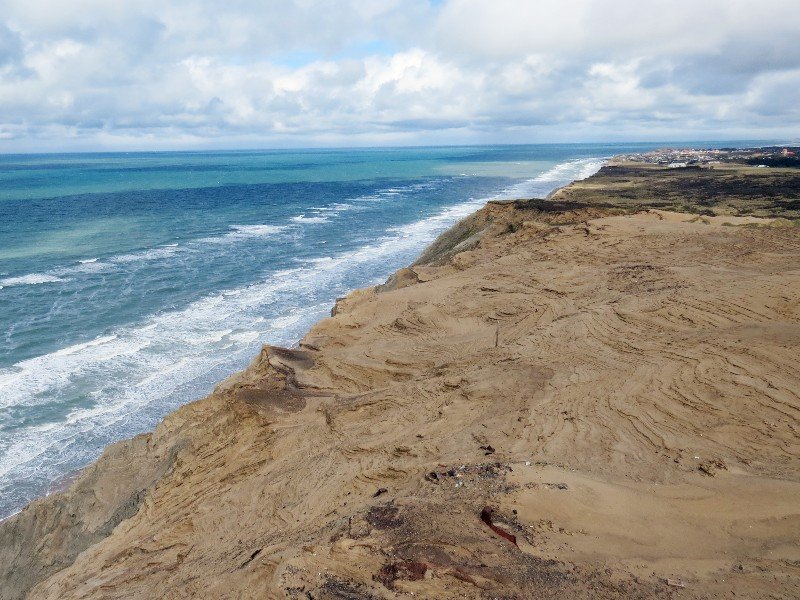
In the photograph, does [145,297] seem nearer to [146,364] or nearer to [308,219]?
[146,364]

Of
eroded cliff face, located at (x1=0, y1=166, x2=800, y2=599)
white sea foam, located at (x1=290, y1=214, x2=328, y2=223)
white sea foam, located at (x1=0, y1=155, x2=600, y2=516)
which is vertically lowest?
white sea foam, located at (x1=0, y1=155, x2=600, y2=516)

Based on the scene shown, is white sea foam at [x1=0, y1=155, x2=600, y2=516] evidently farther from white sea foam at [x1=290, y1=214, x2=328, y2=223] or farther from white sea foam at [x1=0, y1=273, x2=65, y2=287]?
white sea foam at [x1=290, y1=214, x2=328, y2=223]

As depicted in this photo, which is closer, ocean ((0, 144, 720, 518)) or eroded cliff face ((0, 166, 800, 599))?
eroded cliff face ((0, 166, 800, 599))

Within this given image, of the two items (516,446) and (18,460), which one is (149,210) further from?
(516,446)

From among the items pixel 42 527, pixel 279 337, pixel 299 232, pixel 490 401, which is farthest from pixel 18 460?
pixel 299 232

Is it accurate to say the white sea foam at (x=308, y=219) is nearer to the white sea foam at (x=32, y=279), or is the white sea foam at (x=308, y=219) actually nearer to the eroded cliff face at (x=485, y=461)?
the white sea foam at (x=32, y=279)

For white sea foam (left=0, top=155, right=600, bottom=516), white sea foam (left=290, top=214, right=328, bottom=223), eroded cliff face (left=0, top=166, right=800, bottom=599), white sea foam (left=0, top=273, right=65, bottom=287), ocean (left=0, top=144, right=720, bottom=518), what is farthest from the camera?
white sea foam (left=290, top=214, right=328, bottom=223)

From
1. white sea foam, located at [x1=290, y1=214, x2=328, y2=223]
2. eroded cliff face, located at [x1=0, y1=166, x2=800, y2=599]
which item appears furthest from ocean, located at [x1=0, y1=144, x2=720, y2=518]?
eroded cliff face, located at [x1=0, y1=166, x2=800, y2=599]
